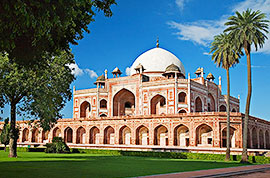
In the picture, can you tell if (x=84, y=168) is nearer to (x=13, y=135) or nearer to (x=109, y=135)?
(x=13, y=135)

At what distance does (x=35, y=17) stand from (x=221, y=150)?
22.5m

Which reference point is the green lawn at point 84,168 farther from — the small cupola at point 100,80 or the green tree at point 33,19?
the small cupola at point 100,80

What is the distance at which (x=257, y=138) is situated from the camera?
35750 millimetres

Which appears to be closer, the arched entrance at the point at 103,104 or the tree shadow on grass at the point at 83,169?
the tree shadow on grass at the point at 83,169

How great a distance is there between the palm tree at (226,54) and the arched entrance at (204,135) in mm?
9092

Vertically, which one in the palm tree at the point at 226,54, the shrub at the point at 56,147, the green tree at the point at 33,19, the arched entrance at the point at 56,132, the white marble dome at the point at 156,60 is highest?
the white marble dome at the point at 156,60

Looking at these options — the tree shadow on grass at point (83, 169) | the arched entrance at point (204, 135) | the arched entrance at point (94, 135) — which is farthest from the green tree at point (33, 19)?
the arched entrance at point (94, 135)

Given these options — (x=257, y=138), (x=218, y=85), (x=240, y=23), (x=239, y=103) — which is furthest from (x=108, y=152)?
(x=239, y=103)

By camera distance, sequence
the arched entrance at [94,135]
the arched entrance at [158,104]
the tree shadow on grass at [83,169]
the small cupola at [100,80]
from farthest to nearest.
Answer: the small cupola at [100,80], the arched entrance at [158,104], the arched entrance at [94,135], the tree shadow on grass at [83,169]

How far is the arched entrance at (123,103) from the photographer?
4397cm

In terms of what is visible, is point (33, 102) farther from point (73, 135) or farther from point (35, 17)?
point (73, 135)

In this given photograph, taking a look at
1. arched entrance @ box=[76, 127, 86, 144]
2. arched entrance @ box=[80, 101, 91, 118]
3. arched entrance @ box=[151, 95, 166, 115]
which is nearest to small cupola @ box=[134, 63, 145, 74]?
arched entrance @ box=[151, 95, 166, 115]

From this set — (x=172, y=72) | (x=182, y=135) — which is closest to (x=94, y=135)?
(x=182, y=135)

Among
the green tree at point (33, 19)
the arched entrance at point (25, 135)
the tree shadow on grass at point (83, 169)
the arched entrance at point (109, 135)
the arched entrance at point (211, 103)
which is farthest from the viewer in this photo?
the arched entrance at point (25, 135)
